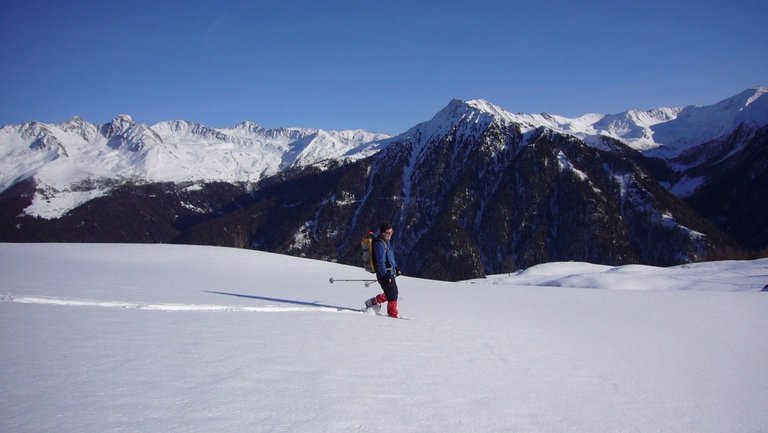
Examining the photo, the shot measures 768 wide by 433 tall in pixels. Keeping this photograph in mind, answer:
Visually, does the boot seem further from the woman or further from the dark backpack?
the dark backpack

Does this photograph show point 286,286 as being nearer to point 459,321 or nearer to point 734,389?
point 459,321

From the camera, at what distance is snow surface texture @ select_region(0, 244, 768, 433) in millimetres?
4090

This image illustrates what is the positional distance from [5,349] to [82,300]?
4.65 metres

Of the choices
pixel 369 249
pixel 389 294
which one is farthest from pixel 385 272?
pixel 369 249

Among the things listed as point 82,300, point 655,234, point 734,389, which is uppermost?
point 655,234

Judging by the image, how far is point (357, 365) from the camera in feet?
19.2

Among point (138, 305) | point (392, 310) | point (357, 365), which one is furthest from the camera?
point (392, 310)

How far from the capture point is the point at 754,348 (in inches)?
341

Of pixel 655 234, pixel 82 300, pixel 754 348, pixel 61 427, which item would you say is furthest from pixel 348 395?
pixel 655 234

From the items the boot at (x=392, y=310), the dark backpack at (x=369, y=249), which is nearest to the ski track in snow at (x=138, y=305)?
the boot at (x=392, y=310)

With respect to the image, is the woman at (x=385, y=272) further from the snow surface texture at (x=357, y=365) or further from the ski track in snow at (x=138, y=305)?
the ski track in snow at (x=138, y=305)

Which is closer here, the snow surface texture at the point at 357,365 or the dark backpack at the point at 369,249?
the snow surface texture at the point at 357,365

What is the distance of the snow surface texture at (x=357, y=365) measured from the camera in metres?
4.09

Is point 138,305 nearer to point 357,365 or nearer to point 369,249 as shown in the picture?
point 369,249
